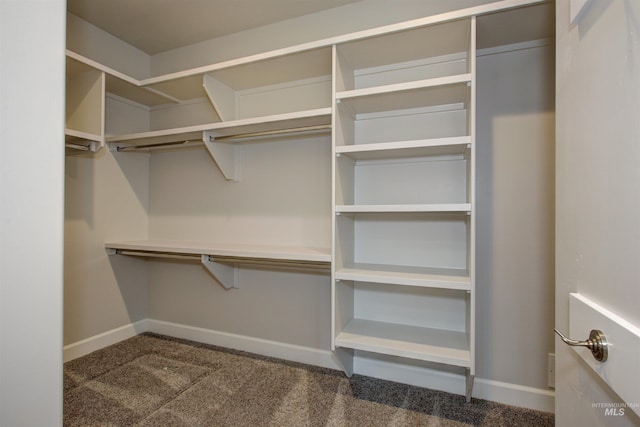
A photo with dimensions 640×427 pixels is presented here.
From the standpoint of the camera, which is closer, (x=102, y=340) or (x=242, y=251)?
(x=242, y=251)

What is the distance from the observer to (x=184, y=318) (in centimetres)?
248

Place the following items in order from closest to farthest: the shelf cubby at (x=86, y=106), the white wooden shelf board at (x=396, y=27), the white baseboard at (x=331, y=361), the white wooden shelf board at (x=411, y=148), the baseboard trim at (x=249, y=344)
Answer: the white wooden shelf board at (x=396, y=27)
the white wooden shelf board at (x=411, y=148)
the white baseboard at (x=331, y=361)
the shelf cubby at (x=86, y=106)
the baseboard trim at (x=249, y=344)

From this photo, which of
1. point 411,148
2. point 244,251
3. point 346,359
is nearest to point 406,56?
point 411,148

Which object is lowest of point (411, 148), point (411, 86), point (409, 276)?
point (409, 276)

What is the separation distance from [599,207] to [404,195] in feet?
3.76

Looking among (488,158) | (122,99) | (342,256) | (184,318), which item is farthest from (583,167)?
(122,99)

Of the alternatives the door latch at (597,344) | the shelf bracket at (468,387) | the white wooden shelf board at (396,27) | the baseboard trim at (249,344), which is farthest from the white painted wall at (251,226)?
the door latch at (597,344)

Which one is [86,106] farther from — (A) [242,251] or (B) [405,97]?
(B) [405,97]

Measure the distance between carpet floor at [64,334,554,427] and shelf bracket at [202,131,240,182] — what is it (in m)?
1.24

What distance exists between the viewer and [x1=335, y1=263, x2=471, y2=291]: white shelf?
4.71 ft

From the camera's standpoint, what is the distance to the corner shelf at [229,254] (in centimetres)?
177

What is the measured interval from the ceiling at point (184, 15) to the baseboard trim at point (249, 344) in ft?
6.97

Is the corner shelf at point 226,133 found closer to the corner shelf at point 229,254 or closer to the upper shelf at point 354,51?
the upper shelf at point 354,51

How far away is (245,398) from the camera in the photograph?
A: 5.55ft
